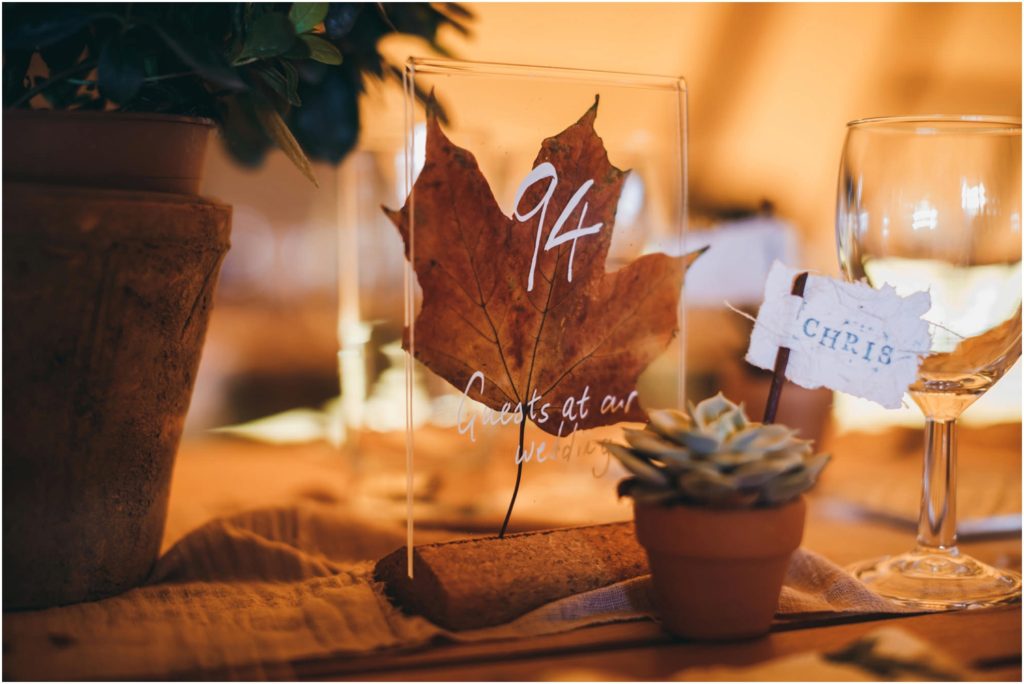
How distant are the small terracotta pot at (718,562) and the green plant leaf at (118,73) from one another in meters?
0.38

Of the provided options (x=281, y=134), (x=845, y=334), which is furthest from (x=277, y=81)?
(x=845, y=334)

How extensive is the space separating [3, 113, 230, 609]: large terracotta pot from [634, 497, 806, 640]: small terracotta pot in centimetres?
32

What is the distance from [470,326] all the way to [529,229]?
74mm

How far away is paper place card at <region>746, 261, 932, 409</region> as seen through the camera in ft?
1.86

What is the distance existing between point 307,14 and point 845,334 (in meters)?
0.39

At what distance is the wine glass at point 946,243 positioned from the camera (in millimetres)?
582

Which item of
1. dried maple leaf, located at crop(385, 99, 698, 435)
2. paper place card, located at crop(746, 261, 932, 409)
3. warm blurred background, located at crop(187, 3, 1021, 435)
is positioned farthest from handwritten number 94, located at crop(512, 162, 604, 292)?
warm blurred background, located at crop(187, 3, 1021, 435)

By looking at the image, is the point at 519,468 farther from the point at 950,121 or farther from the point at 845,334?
the point at 950,121

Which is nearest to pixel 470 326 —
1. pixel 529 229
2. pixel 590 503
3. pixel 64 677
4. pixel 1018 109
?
pixel 529 229

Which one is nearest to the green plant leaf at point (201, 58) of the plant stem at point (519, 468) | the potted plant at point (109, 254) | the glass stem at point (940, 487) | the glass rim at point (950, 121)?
the potted plant at point (109, 254)

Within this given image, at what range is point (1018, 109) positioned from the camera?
1.65m

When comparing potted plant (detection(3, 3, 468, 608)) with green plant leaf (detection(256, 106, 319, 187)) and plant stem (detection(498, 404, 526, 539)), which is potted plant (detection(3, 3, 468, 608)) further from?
plant stem (detection(498, 404, 526, 539))

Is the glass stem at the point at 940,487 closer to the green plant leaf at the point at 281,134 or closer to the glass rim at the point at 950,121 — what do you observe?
the glass rim at the point at 950,121

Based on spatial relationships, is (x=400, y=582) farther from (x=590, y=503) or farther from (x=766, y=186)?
(x=766, y=186)
